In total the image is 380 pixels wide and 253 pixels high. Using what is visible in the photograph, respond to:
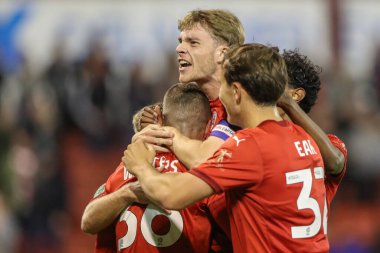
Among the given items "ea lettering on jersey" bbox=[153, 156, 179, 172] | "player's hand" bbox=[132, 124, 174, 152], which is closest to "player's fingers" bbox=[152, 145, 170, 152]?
"player's hand" bbox=[132, 124, 174, 152]

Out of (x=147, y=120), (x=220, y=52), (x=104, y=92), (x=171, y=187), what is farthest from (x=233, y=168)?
(x=104, y=92)

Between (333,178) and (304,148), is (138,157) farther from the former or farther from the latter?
(333,178)

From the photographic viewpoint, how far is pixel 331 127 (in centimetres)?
1191

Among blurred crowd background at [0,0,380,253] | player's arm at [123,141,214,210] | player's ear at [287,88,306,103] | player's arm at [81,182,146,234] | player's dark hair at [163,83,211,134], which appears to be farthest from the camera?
blurred crowd background at [0,0,380,253]

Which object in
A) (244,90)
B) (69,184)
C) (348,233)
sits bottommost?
(348,233)

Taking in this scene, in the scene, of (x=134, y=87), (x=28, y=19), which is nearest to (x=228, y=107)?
(x=134, y=87)

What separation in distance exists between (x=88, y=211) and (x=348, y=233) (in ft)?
23.2

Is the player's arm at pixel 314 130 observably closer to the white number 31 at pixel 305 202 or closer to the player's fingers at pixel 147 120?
the white number 31 at pixel 305 202

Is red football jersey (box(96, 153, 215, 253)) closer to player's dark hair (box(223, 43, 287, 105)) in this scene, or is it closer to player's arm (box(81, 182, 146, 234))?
player's arm (box(81, 182, 146, 234))

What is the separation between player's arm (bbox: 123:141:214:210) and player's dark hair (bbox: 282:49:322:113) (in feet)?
3.57

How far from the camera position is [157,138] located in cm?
504

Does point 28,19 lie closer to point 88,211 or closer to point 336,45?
point 336,45

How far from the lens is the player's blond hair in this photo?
568 centimetres

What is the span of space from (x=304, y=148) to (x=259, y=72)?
1.49 feet
